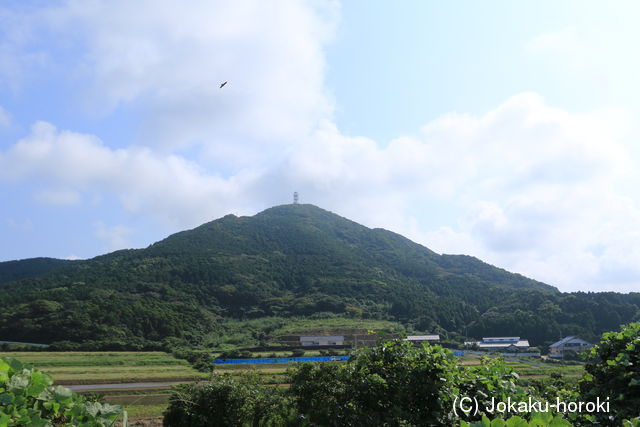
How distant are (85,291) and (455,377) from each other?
99.6m

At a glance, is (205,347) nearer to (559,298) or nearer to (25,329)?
(25,329)

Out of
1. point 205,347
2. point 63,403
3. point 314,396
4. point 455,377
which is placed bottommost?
point 205,347

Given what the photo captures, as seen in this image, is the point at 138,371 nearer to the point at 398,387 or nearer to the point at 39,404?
the point at 398,387

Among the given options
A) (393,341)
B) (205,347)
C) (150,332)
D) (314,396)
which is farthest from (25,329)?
(393,341)

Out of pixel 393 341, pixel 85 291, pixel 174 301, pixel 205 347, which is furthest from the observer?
pixel 174 301

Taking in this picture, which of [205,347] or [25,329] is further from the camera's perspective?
[205,347]

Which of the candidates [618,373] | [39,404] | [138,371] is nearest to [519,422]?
[39,404]

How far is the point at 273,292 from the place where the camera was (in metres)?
116

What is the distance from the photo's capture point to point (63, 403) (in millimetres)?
2254

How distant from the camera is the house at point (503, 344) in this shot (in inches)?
3022

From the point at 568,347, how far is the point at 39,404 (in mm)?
86030

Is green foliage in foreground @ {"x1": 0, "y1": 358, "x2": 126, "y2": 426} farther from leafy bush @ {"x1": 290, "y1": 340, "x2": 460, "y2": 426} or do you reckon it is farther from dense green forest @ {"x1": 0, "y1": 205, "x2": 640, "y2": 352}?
dense green forest @ {"x1": 0, "y1": 205, "x2": 640, "y2": 352}

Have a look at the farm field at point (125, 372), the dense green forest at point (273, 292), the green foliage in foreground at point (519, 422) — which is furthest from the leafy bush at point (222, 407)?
the dense green forest at point (273, 292)

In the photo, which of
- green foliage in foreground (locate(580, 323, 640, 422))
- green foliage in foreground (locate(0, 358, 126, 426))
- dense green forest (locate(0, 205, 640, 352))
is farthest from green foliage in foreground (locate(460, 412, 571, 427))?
dense green forest (locate(0, 205, 640, 352))
